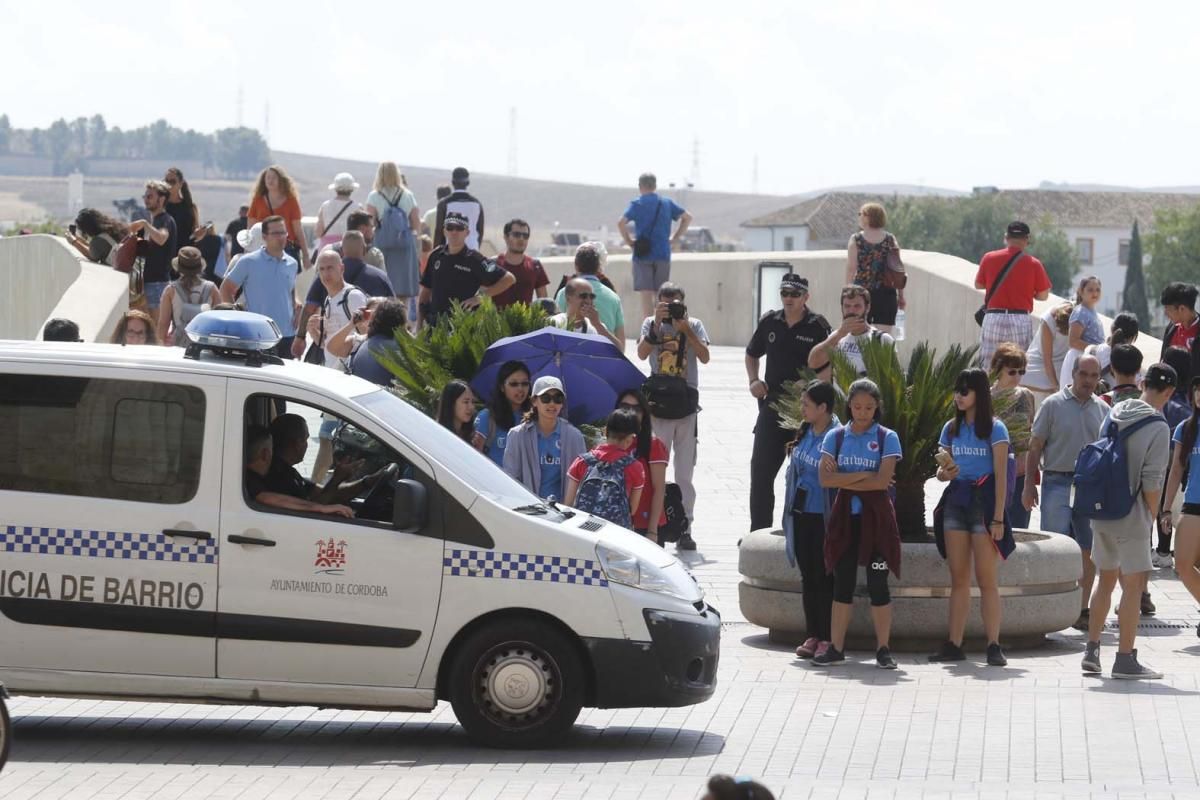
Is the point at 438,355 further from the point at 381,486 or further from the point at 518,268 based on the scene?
the point at 381,486

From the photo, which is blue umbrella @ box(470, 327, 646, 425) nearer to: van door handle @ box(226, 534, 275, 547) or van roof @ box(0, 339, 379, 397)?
van roof @ box(0, 339, 379, 397)

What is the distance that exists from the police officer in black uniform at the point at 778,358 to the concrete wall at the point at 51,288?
7735 mm

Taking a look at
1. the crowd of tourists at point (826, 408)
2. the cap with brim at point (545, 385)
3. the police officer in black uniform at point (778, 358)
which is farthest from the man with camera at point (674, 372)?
the cap with brim at point (545, 385)

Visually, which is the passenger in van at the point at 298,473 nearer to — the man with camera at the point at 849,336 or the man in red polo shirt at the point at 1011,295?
the man with camera at the point at 849,336

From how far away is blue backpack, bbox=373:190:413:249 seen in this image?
19.8 m

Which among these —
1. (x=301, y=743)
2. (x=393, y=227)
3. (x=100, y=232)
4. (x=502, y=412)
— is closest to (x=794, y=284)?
(x=502, y=412)

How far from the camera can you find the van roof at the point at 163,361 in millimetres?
8844

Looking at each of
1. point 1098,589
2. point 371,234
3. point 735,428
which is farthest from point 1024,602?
point 735,428

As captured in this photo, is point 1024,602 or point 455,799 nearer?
point 455,799

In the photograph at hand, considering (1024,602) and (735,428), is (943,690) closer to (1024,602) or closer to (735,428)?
(1024,602)

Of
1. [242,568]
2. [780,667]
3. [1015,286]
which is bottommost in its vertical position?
[780,667]

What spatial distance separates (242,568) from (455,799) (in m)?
1.53

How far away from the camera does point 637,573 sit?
894 cm

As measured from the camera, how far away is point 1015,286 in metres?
17.5
